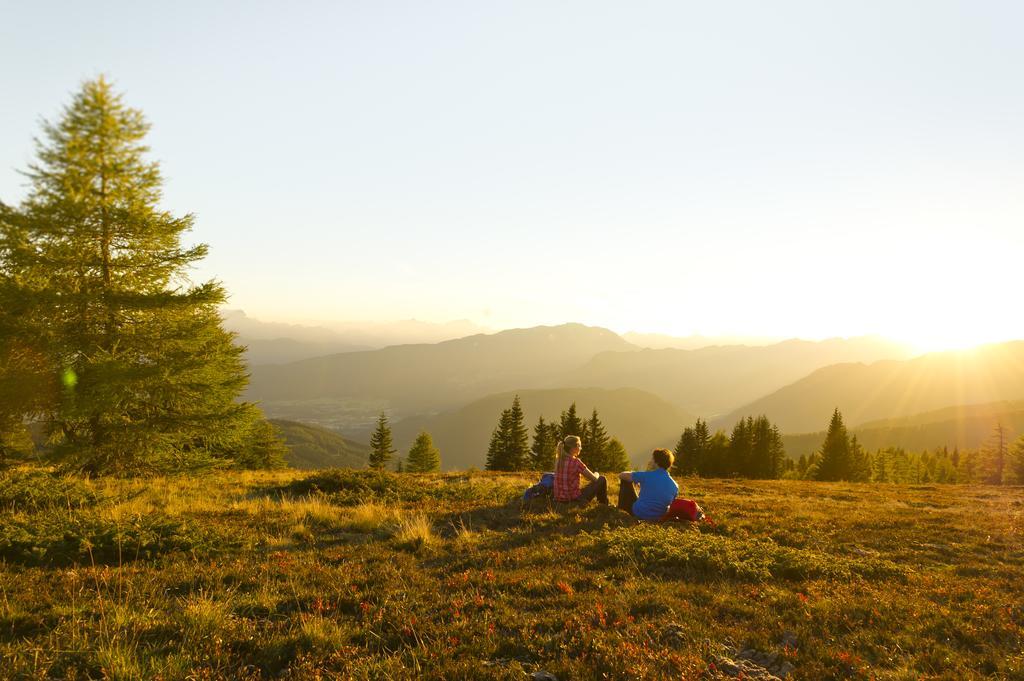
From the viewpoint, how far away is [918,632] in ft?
16.8

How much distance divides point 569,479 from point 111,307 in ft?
50.9

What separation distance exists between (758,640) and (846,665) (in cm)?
73

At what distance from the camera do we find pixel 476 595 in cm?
585

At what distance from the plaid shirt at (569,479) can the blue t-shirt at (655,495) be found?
5.68ft

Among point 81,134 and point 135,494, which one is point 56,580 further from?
point 81,134

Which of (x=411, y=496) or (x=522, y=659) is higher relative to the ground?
(x=522, y=659)

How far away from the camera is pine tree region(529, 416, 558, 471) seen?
6050 cm

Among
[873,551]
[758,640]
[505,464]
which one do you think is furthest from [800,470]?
[758,640]

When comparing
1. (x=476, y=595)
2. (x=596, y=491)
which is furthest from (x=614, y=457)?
(x=476, y=595)

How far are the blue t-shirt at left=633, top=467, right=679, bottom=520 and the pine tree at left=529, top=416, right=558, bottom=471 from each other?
4936 cm

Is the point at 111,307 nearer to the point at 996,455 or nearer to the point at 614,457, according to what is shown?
the point at 614,457

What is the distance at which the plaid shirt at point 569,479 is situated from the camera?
39.5 ft

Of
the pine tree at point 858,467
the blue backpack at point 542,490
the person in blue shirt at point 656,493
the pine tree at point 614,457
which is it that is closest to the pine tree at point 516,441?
the pine tree at point 614,457

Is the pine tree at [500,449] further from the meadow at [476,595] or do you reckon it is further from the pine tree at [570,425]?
the meadow at [476,595]
